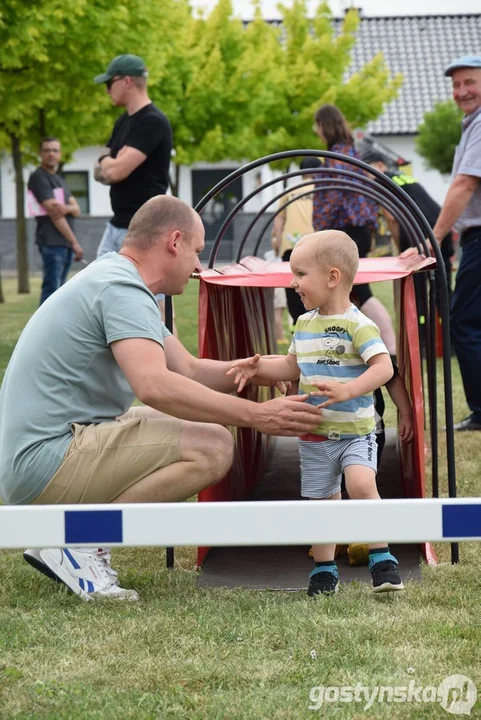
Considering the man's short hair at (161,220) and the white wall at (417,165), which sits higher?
the white wall at (417,165)

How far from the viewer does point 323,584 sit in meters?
4.10

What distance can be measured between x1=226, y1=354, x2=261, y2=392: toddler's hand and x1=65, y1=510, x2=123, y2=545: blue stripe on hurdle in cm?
177

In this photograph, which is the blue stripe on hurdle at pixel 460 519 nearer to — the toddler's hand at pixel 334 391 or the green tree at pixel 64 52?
the toddler's hand at pixel 334 391

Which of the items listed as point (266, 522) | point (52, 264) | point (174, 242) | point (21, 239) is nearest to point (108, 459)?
point (174, 242)

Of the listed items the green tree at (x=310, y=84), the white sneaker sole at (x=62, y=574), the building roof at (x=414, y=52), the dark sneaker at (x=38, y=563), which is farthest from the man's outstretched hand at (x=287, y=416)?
the building roof at (x=414, y=52)

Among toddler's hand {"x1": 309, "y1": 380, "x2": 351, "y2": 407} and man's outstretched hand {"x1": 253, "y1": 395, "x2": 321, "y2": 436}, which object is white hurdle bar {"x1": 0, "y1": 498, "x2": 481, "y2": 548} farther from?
toddler's hand {"x1": 309, "y1": 380, "x2": 351, "y2": 407}

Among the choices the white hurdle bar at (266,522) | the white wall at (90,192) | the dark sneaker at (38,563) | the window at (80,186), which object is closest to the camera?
the white hurdle bar at (266,522)

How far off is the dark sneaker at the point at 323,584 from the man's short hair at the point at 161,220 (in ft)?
4.09

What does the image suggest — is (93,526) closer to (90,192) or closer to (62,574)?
(62,574)

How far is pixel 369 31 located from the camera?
49.9 m

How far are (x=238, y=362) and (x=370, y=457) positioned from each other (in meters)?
0.59

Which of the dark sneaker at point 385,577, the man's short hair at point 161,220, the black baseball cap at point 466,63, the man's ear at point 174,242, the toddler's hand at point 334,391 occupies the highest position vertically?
the black baseball cap at point 466,63

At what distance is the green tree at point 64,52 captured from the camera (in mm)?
15438

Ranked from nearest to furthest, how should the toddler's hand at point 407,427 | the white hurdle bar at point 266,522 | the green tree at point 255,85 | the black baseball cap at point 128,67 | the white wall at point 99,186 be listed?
the white hurdle bar at point 266,522, the toddler's hand at point 407,427, the black baseball cap at point 128,67, the green tree at point 255,85, the white wall at point 99,186
